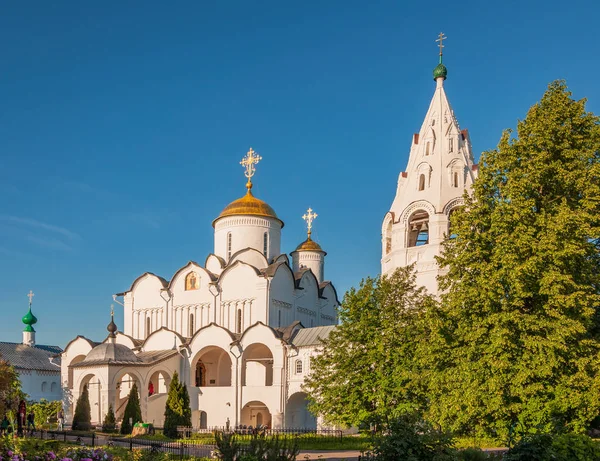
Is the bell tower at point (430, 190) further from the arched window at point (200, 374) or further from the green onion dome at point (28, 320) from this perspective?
the green onion dome at point (28, 320)

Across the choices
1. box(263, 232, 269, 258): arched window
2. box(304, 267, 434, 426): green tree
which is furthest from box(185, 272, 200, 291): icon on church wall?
box(304, 267, 434, 426): green tree

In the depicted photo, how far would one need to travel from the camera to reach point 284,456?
10.0 metres

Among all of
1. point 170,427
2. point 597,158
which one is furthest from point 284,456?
point 170,427

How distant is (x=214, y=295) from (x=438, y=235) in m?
13.8

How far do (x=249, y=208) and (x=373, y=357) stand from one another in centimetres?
1905

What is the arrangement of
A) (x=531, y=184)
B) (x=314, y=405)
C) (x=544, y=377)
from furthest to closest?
(x=314, y=405), (x=531, y=184), (x=544, y=377)

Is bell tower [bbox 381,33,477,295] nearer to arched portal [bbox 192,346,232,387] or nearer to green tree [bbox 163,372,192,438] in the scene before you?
green tree [bbox 163,372,192,438]

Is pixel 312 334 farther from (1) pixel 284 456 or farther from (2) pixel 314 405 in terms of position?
(1) pixel 284 456

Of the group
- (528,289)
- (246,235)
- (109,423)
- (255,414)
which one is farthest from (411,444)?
(246,235)

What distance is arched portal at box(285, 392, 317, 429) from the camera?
3064 centimetres

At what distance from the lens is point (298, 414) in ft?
103

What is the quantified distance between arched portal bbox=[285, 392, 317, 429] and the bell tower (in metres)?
7.40

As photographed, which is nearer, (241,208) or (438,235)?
(438,235)

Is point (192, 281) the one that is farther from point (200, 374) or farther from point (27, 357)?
point (27, 357)
